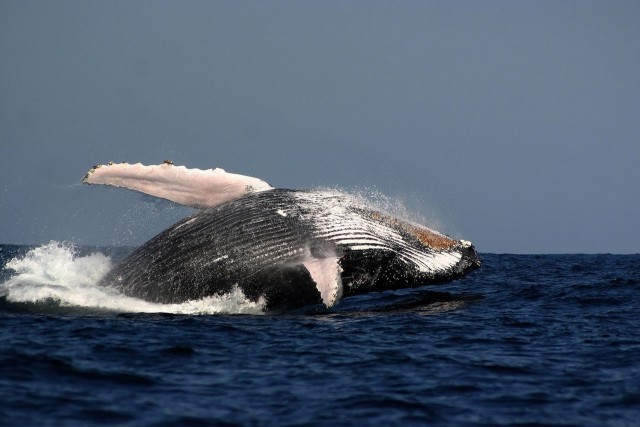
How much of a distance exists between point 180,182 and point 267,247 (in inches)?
79.0

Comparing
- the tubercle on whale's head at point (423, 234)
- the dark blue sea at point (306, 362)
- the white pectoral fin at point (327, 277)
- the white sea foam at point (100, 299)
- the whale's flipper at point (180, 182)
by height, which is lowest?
the dark blue sea at point (306, 362)

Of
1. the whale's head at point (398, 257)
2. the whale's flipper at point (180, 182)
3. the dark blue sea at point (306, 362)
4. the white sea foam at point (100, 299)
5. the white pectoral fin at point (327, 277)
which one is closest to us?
the dark blue sea at point (306, 362)

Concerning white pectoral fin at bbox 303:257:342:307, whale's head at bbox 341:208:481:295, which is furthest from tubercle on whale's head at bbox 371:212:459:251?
white pectoral fin at bbox 303:257:342:307

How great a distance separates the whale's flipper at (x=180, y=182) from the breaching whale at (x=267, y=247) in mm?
15

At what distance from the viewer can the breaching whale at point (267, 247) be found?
34.9 feet

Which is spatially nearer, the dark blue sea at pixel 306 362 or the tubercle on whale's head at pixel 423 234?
the dark blue sea at pixel 306 362

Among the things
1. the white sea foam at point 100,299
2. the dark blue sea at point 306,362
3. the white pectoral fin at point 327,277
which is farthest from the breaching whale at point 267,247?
the dark blue sea at point 306,362

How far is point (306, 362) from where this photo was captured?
25.2ft

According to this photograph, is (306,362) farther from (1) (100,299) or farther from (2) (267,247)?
(1) (100,299)

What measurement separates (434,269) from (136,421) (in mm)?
6661

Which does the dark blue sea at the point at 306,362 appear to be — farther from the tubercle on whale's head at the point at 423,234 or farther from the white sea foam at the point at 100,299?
the tubercle on whale's head at the point at 423,234

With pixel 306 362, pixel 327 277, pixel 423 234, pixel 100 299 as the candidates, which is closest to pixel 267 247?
pixel 327 277

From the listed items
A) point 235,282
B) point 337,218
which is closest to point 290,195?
point 337,218

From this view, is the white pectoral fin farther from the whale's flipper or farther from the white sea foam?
the whale's flipper
